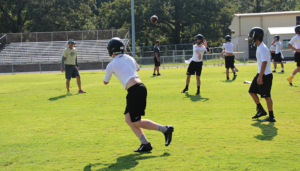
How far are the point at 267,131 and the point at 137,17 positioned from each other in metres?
43.4

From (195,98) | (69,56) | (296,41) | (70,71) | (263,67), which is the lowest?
(195,98)

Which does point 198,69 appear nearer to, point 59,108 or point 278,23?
point 59,108

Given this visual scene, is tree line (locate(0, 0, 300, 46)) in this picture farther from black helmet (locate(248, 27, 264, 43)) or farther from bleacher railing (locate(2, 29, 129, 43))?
black helmet (locate(248, 27, 264, 43))

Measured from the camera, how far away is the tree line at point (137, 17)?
46.2 meters

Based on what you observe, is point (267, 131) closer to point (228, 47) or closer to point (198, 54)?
point (198, 54)

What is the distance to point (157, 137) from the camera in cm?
571

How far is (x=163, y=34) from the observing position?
52625mm

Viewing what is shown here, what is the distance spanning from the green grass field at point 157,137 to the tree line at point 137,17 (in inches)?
1551

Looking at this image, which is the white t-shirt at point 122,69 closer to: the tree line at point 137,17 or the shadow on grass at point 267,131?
the shadow on grass at point 267,131

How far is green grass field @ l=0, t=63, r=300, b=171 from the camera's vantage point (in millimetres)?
4336

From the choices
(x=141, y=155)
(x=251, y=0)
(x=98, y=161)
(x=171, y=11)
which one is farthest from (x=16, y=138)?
(x=251, y=0)

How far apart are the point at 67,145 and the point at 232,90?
780cm

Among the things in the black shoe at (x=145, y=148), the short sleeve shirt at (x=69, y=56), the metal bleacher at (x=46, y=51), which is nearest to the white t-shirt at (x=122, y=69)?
the black shoe at (x=145, y=148)

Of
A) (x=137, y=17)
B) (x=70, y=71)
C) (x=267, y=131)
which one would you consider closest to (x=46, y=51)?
(x=137, y=17)
